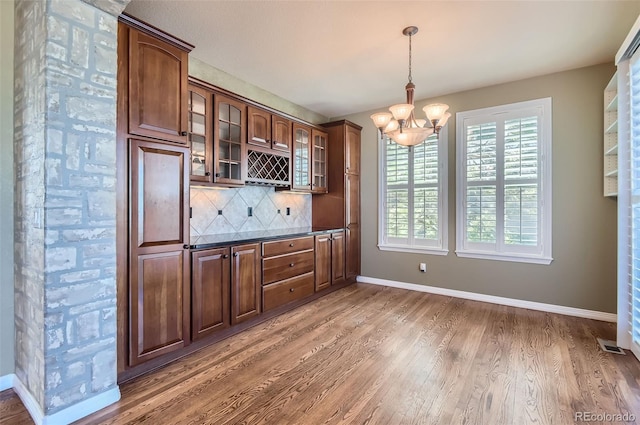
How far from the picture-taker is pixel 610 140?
3137 mm

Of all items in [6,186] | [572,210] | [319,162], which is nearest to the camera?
[6,186]

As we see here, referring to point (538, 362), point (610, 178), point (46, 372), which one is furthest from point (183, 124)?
point (610, 178)

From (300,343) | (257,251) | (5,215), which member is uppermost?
(5,215)

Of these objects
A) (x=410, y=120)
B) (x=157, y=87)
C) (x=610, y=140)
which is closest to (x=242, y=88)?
(x=157, y=87)

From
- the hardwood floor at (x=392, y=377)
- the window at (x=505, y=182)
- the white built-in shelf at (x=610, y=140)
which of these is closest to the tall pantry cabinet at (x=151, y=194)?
the hardwood floor at (x=392, y=377)

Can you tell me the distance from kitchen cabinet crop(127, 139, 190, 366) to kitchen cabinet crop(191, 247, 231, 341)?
0.08 meters

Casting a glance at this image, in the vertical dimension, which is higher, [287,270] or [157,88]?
[157,88]

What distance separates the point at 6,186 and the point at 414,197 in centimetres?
427

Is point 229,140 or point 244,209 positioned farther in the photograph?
point 244,209

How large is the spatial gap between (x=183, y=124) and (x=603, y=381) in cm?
367

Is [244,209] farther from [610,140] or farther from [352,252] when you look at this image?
[610,140]

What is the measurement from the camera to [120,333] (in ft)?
6.77

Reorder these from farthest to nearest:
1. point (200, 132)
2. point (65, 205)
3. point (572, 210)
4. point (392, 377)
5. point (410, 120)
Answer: point (572, 210), point (200, 132), point (410, 120), point (392, 377), point (65, 205)

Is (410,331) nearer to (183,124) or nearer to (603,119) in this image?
(183,124)
